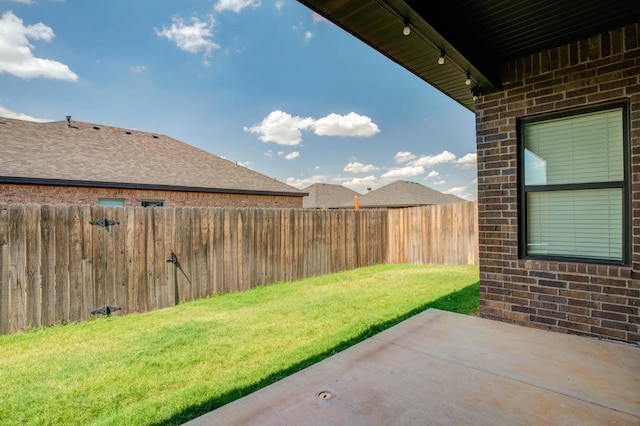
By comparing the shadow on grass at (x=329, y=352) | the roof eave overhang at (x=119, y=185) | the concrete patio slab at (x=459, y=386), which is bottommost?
the shadow on grass at (x=329, y=352)

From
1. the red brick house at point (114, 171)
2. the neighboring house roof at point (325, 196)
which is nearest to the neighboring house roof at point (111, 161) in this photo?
the red brick house at point (114, 171)

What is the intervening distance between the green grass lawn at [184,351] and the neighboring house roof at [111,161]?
21.1ft

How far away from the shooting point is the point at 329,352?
3.07 m

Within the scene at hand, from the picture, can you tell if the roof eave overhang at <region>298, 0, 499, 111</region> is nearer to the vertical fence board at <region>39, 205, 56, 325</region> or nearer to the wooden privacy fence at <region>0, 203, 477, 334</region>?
the wooden privacy fence at <region>0, 203, 477, 334</region>

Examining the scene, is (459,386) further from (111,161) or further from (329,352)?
(111,161)

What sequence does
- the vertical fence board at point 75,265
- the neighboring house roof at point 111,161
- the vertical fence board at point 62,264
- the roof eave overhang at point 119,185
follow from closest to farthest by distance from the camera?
the vertical fence board at point 62,264, the vertical fence board at point 75,265, the roof eave overhang at point 119,185, the neighboring house roof at point 111,161

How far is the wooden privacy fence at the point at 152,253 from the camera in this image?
13.8 ft

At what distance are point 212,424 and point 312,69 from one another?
16.3m

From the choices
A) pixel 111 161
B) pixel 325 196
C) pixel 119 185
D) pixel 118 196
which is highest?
pixel 111 161

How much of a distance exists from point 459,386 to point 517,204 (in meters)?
2.07

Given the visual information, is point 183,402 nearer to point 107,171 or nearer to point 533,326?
point 533,326

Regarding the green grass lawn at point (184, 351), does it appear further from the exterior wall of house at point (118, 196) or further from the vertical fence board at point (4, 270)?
the exterior wall of house at point (118, 196)

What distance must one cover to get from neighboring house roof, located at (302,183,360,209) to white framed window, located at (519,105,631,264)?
25.1 m

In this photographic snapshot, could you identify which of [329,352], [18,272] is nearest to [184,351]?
[329,352]
